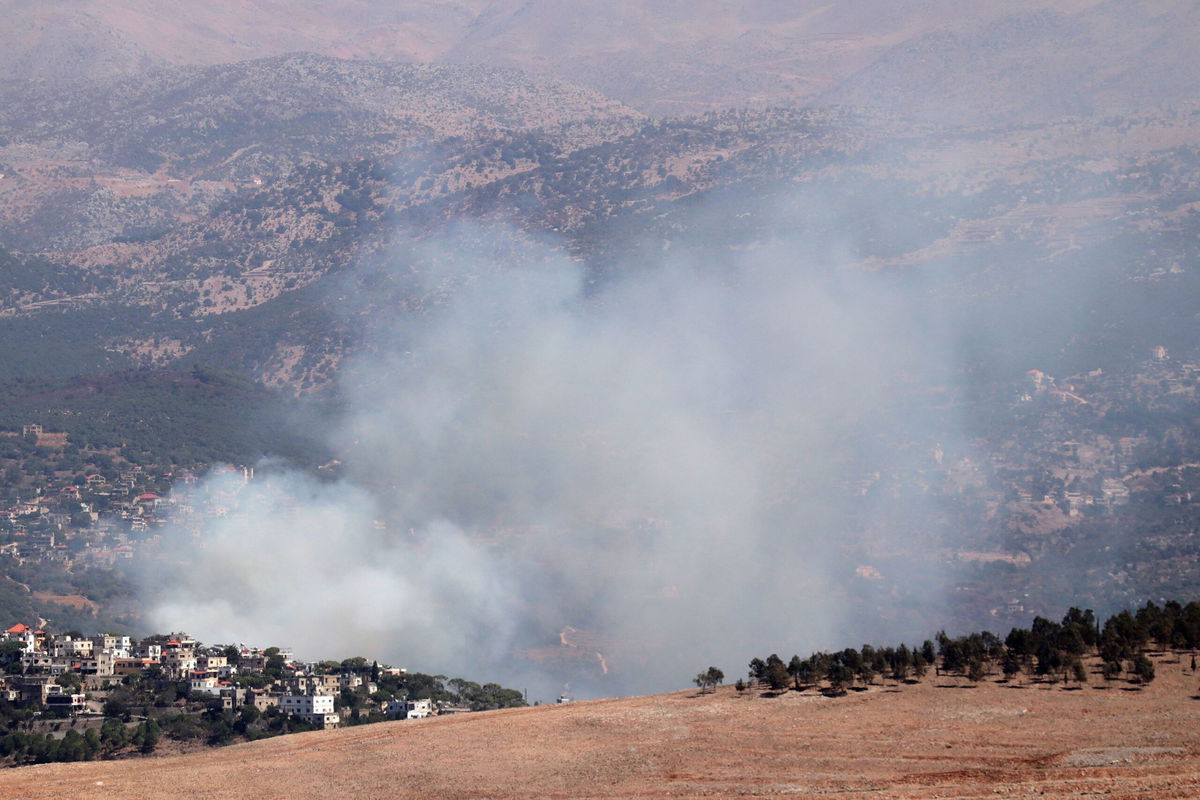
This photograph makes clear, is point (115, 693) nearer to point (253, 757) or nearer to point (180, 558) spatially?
point (253, 757)

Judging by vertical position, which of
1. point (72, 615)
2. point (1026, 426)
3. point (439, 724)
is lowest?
point (439, 724)

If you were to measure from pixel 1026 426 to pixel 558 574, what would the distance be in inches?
1950

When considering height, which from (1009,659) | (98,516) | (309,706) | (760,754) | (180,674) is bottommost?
(760,754)

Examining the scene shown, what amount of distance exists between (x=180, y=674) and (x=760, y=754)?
2200 inches

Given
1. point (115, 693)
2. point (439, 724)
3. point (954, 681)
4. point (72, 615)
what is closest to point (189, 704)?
point (115, 693)

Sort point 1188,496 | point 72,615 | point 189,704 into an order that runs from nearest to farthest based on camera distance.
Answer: point 189,704
point 72,615
point 1188,496

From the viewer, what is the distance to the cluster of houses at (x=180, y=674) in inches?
3944

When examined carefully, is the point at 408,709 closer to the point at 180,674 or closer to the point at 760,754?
the point at 180,674

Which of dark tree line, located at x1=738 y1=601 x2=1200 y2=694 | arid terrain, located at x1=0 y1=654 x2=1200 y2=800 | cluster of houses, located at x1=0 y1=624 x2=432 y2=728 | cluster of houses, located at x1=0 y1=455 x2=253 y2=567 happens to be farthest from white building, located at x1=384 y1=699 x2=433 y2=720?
cluster of houses, located at x1=0 y1=455 x2=253 y2=567

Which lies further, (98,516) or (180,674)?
(98,516)

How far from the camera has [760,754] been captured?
62.0m

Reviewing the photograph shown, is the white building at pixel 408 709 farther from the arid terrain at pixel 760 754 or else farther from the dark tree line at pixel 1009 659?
the dark tree line at pixel 1009 659

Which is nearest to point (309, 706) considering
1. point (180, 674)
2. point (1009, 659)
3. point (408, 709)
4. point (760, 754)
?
point (408, 709)

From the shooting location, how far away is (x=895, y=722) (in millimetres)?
65062
